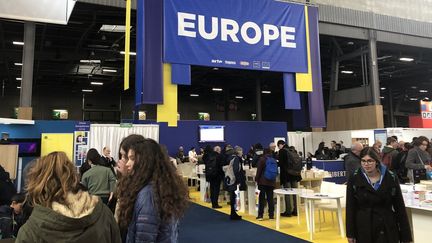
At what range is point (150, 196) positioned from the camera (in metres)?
1.61

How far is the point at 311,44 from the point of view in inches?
277

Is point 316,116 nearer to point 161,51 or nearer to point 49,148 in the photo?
point 161,51

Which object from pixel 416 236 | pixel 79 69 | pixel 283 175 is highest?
pixel 79 69

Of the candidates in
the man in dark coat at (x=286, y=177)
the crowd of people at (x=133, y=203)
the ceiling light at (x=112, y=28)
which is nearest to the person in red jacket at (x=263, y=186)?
the man in dark coat at (x=286, y=177)

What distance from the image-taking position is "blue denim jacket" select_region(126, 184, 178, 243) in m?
1.57

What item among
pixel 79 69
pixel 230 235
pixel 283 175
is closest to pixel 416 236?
pixel 230 235

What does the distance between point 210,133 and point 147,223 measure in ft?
45.3

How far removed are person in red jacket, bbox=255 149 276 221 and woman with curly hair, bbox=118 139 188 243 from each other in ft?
15.5

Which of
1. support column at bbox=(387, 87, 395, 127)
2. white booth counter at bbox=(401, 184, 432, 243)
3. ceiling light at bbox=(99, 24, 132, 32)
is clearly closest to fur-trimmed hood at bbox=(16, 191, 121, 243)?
white booth counter at bbox=(401, 184, 432, 243)

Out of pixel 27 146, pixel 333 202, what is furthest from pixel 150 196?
pixel 27 146

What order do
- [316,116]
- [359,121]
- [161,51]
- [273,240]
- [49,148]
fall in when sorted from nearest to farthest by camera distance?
[273,240]
[161,51]
[316,116]
[49,148]
[359,121]

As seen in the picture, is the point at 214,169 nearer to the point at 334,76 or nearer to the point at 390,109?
the point at 334,76

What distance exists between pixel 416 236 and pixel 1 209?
424 cm

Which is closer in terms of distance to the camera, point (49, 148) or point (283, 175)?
point (283, 175)
